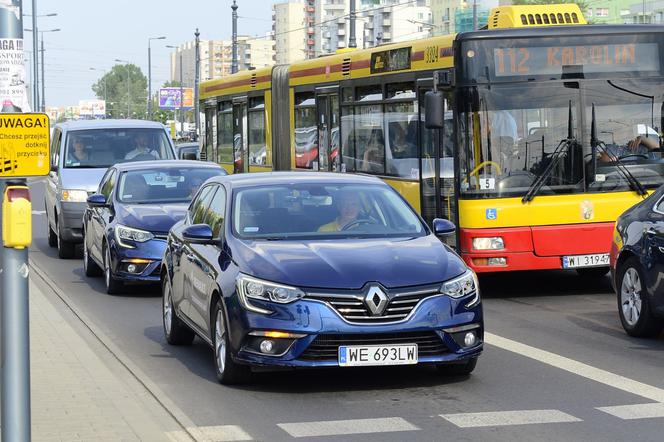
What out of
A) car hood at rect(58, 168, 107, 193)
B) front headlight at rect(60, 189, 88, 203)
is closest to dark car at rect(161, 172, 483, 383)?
front headlight at rect(60, 189, 88, 203)

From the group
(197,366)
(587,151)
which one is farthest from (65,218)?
(197,366)

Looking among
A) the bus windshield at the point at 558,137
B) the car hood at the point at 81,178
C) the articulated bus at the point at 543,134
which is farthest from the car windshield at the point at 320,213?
the car hood at the point at 81,178

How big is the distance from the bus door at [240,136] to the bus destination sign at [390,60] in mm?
8376

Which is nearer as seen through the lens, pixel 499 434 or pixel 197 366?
pixel 499 434

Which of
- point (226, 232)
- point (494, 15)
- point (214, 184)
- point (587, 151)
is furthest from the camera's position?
point (494, 15)

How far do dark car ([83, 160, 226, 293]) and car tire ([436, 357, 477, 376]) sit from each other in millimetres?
6621

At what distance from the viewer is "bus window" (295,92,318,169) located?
22.2 metres

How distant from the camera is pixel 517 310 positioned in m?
14.6

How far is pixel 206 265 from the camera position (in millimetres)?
10711

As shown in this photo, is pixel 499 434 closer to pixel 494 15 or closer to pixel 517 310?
pixel 517 310

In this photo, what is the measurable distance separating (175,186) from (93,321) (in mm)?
3825

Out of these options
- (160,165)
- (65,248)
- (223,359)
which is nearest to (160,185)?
(160,165)

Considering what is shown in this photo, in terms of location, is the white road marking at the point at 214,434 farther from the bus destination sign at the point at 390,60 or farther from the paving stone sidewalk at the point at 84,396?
the bus destination sign at the point at 390,60

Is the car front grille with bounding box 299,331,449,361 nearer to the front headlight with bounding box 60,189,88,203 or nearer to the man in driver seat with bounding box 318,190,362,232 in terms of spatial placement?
the man in driver seat with bounding box 318,190,362,232
